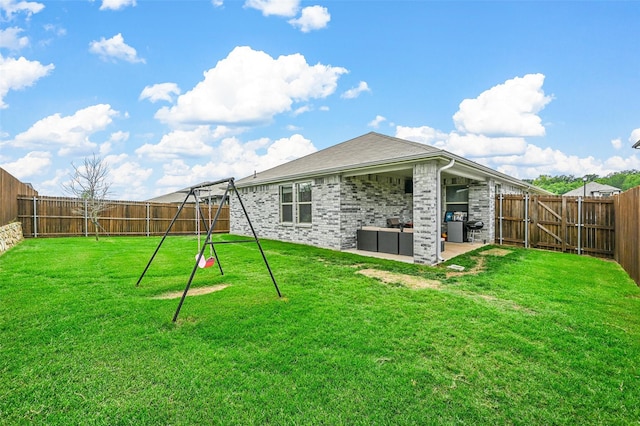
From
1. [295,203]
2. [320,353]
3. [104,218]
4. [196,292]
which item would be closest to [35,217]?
[104,218]

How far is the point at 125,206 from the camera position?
15.7 m

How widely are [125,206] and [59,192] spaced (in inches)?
112

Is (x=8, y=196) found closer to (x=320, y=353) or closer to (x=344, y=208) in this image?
(x=344, y=208)

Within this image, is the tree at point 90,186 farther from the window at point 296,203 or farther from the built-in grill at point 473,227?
the built-in grill at point 473,227

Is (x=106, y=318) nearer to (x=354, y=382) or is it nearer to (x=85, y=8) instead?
(x=354, y=382)

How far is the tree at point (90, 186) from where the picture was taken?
14.1 meters

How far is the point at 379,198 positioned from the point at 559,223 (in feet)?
19.4

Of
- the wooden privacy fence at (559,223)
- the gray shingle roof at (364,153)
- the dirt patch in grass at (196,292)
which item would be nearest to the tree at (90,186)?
the gray shingle roof at (364,153)

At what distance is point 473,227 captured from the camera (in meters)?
10.9

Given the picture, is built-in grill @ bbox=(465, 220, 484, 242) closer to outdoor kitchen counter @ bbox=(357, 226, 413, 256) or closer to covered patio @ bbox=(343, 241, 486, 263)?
covered patio @ bbox=(343, 241, 486, 263)

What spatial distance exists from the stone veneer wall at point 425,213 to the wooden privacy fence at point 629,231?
12.3ft

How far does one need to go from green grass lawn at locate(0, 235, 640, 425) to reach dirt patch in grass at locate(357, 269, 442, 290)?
0.41 ft

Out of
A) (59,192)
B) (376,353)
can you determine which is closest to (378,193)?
(376,353)

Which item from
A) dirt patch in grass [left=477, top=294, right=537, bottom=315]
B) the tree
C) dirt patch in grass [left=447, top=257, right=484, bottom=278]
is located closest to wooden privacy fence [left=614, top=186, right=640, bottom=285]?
dirt patch in grass [left=447, top=257, right=484, bottom=278]
